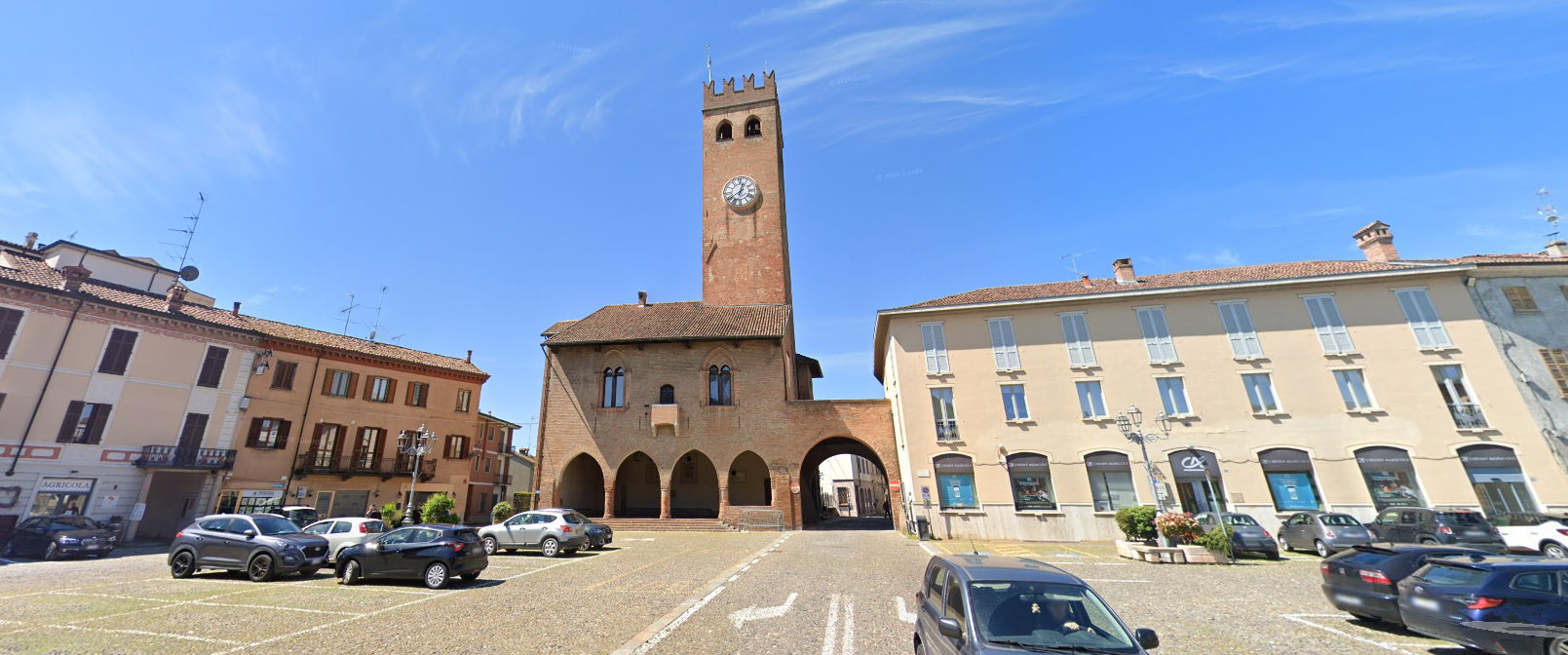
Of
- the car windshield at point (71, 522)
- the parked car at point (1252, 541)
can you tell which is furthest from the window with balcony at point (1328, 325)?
the car windshield at point (71, 522)

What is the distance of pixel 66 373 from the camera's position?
67.3ft

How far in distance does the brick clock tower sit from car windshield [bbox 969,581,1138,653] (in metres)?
30.9

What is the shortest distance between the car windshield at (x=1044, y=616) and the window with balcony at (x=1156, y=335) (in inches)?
941

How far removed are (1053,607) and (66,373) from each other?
33.2 metres

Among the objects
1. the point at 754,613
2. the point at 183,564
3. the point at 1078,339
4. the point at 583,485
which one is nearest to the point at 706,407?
the point at 583,485

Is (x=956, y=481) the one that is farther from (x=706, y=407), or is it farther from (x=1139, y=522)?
(x=706, y=407)

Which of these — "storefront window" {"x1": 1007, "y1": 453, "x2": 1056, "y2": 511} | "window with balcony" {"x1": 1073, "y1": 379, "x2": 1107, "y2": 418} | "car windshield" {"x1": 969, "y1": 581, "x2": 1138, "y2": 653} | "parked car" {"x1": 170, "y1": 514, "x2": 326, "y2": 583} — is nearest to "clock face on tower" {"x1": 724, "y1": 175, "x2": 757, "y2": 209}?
"window with balcony" {"x1": 1073, "y1": 379, "x2": 1107, "y2": 418}

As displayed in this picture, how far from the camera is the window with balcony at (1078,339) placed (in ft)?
81.1

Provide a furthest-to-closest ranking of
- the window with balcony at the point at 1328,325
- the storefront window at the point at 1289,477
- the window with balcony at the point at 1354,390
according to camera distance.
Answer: the window with balcony at the point at 1328,325 → the window with balcony at the point at 1354,390 → the storefront window at the point at 1289,477

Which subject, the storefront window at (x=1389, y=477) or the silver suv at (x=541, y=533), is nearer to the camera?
the silver suv at (x=541, y=533)

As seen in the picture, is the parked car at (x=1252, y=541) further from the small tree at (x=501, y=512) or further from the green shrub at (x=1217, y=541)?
the small tree at (x=501, y=512)

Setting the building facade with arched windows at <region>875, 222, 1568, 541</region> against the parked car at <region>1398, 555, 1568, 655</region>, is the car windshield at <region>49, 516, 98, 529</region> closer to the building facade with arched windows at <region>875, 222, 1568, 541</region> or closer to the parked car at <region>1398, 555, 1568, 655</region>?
the building facade with arched windows at <region>875, 222, 1568, 541</region>

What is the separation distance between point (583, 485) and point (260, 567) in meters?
22.2

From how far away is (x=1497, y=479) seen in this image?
20500 mm
